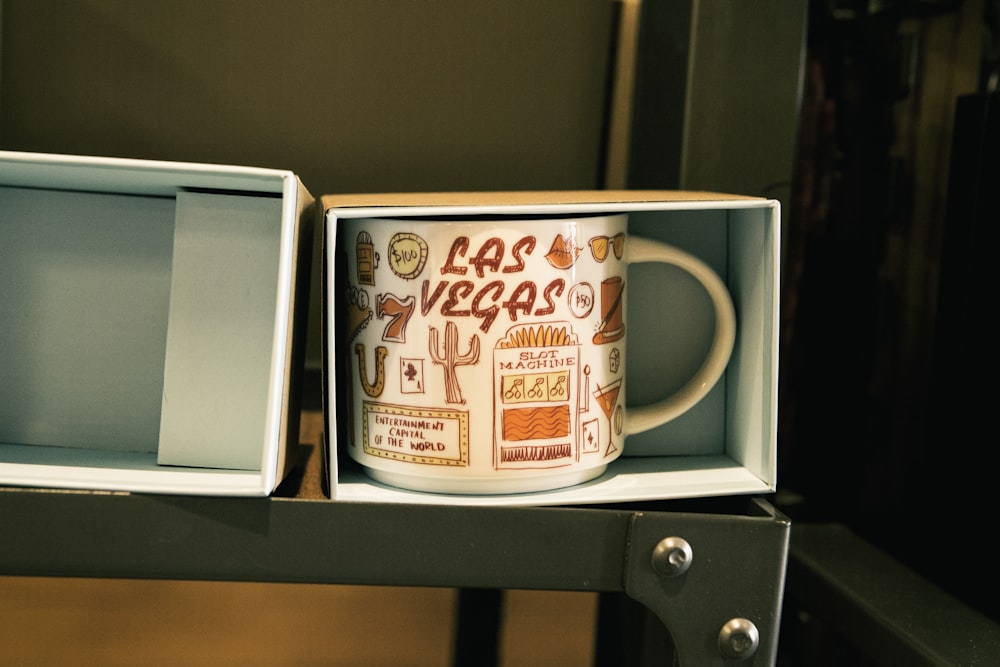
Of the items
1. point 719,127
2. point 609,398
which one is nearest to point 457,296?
point 609,398

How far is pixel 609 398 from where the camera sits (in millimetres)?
525

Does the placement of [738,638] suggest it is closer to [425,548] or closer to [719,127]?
[425,548]

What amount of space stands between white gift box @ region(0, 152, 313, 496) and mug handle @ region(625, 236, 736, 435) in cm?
23

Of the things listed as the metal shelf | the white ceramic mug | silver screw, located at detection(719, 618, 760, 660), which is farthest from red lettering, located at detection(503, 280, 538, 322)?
silver screw, located at detection(719, 618, 760, 660)

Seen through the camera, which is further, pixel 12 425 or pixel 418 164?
pixel 418 164

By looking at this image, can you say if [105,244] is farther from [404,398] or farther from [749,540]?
[749,540]

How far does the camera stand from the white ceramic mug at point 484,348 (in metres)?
0.48

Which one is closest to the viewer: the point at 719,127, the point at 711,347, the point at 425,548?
the point at 425,548

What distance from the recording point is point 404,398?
1.65 feet

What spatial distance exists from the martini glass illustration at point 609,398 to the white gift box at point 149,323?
0.19m

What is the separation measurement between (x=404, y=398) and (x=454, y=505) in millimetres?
72

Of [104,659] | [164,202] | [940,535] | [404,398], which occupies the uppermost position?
[164,202]

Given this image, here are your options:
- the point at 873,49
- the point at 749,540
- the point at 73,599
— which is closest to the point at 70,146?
the point at 73,599

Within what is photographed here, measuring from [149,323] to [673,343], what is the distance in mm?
384
